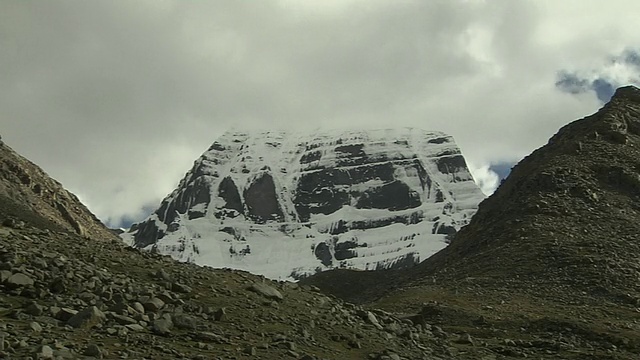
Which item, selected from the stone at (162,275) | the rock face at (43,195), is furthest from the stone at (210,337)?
the rock face at (43,195)

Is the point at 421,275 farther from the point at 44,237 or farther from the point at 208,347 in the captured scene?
the point at 208,347

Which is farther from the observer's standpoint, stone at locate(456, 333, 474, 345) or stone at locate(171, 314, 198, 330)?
stone at locate(456, 333, 474, 345)

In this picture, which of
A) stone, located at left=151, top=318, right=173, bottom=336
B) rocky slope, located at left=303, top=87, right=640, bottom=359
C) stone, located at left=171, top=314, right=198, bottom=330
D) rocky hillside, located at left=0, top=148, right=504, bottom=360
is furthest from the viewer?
rocky slope, located at left=303, top=87, right=640, bottom=359

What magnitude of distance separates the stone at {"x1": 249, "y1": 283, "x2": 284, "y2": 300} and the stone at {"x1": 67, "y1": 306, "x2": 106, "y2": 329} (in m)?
7.95

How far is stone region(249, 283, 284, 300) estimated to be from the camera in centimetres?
2677

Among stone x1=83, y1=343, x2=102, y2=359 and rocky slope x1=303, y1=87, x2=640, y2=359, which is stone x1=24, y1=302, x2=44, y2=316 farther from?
rocky slope x1=303, y1=87, x2=640, y2=359

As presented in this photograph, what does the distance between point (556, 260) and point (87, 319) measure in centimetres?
3987

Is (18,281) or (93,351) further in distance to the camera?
(18,281)

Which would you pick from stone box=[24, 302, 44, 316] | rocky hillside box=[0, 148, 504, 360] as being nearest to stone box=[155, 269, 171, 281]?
rocky hillside box=[0, 148, 504, 360]

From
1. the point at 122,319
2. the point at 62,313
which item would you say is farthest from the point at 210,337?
the point at 62,313

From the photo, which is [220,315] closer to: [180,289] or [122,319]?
[180,289]

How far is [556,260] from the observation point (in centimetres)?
5356

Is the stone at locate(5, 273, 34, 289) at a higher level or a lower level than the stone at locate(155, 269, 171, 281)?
lower

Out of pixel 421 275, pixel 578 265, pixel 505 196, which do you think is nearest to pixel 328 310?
pixel 578 265
